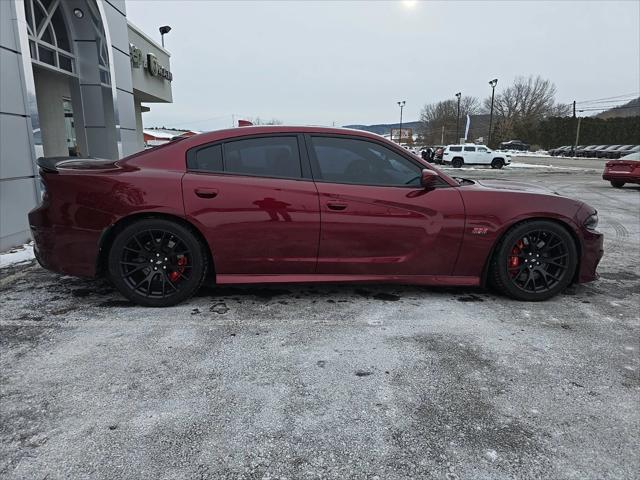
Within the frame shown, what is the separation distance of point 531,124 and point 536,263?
74851mm

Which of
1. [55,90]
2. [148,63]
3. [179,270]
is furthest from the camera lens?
[148,63]

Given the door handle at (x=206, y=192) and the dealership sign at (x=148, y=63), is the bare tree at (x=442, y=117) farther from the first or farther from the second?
the door handle at (x=206, y=192)

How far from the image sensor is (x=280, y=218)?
330 cm

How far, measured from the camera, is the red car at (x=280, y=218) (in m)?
3.28

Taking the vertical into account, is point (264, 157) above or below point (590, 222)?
above

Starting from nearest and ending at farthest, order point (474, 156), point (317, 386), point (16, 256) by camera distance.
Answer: point (317, 386)
point (16, 256)
point (474, 156)

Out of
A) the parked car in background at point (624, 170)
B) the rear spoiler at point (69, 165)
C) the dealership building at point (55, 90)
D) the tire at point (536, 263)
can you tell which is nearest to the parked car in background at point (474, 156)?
the parked car in background at point (624, 170)

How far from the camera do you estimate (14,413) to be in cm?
205

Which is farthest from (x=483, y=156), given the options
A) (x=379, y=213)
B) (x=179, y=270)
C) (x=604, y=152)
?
(x=604, y=152)

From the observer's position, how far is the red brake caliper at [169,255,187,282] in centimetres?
338

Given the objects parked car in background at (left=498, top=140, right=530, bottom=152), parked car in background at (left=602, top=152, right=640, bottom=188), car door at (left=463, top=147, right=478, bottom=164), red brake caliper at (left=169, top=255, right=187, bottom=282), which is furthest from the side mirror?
parked car in background at (left=498, top=140, right=530, bottom=152)

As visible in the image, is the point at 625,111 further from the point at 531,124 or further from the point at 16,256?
the point at 16,256

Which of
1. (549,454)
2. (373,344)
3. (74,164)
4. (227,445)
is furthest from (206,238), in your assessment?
(549,454)

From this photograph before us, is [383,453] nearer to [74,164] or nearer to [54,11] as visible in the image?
[74,164]
